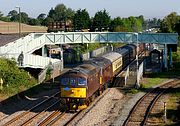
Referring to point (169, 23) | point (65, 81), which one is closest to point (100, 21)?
point (169, 23)

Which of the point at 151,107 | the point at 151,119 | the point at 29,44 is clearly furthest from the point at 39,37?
the point at 151,119

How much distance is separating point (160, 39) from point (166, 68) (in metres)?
5.10

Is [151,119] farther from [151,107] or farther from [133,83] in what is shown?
[133,83]

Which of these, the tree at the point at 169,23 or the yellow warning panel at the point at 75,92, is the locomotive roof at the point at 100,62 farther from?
the tree at the point at 169,23

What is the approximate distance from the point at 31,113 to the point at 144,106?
920 cm

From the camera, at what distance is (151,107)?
32062 mm

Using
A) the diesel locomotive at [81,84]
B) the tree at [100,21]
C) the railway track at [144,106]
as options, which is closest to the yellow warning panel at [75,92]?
the diesel locomotive at [81,84]

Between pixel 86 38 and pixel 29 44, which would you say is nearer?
pixel 29 44

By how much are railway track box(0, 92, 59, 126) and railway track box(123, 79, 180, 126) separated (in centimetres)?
661

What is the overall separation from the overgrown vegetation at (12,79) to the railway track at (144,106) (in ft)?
38.9

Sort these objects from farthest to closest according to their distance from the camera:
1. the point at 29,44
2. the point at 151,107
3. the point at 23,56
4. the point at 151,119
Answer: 1. the point at 29,44
2. the point at 23,56
3. the point at 151,107
4. the point at 151,119

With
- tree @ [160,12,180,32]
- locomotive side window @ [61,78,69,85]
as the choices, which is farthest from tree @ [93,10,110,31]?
locomotive side window @ [61,78,69,85]

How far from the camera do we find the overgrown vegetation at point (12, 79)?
37.7 m

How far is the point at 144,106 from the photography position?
108 feet
